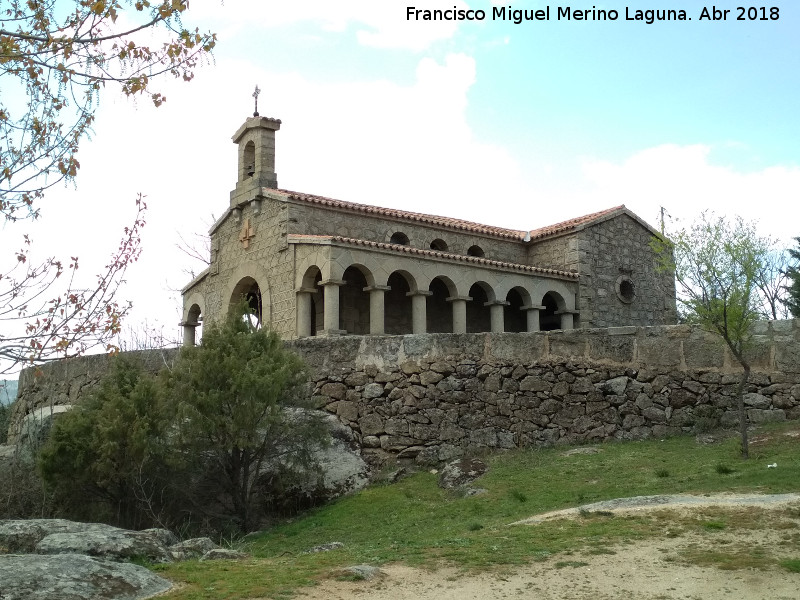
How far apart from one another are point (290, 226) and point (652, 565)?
14.9 metres

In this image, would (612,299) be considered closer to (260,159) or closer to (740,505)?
(260,159)

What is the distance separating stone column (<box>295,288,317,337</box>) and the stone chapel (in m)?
0.03

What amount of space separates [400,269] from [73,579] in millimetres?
14358

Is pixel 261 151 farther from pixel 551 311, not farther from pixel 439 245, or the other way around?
pixel 551 311

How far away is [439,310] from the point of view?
75.2 ft

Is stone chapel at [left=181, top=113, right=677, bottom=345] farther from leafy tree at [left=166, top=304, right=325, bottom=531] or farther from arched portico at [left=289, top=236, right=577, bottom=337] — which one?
leafy tree at [left=166, top=304, right=325, bottom=531]

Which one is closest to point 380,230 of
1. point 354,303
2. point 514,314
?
point 354,303

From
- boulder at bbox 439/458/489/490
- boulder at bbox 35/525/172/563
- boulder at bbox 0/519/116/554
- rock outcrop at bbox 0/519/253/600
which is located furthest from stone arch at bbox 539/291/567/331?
boulder at bbox 35/525/172/563

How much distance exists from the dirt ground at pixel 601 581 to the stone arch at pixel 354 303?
14436 millimetres

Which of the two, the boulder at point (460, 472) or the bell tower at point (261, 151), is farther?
the bell tower at point (261, 151)

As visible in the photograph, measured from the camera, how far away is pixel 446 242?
23.4m

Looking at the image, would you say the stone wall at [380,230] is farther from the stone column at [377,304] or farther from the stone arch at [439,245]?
the stone column at [377,304]

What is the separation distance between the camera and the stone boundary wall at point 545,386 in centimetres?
1365

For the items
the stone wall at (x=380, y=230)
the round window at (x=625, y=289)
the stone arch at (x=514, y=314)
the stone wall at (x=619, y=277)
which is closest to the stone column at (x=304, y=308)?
the stone wall at (x=380, y=230)
